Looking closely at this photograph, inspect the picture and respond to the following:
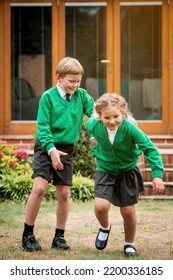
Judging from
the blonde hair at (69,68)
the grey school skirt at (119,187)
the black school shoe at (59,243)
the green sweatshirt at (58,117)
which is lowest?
the black school shoe at (59,243)

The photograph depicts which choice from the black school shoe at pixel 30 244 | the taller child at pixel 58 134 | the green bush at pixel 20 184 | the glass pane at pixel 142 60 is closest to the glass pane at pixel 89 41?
the glass pane at pixel 142 60

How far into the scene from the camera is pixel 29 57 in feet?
35.6

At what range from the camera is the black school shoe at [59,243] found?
569 cm

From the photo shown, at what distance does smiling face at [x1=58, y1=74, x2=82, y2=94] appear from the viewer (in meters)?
5.53

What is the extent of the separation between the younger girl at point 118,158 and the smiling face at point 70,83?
32 centimetres

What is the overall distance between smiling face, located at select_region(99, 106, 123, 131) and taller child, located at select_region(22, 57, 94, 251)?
0.44 m

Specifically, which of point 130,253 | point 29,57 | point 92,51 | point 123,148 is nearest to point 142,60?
point 92,51

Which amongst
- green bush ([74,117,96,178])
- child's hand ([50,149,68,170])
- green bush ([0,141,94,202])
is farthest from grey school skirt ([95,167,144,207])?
green bush ([74,117,96,178])

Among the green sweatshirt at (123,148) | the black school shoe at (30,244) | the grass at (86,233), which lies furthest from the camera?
the black school shoe at (30,244)

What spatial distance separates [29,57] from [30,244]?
5.62 meters

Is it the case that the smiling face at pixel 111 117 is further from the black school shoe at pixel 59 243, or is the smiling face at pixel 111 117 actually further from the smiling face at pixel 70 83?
the black school shoe at pixel 59 243

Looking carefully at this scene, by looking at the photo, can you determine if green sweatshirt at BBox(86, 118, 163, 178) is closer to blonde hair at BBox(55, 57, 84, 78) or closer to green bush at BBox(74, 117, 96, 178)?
blonde hair at BBox(55, 57, 84, 78)

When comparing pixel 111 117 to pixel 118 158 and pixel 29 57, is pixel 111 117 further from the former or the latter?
pixel 29 57

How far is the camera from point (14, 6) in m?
10.8
